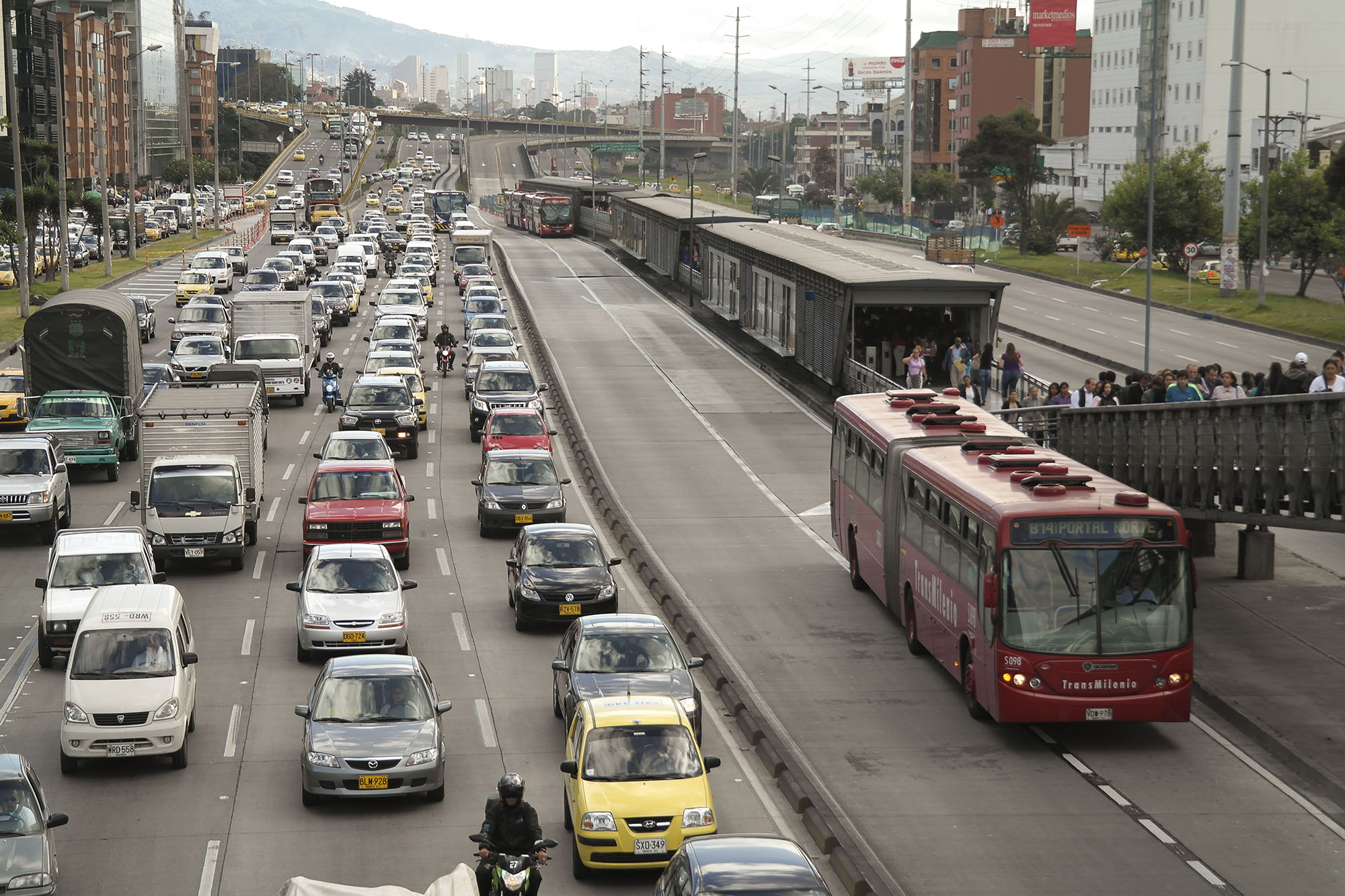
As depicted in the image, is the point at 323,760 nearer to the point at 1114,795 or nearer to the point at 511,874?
the point at 511,874

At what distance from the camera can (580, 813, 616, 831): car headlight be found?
14.6 m

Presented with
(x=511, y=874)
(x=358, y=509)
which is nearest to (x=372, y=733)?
(x=511, y=874)

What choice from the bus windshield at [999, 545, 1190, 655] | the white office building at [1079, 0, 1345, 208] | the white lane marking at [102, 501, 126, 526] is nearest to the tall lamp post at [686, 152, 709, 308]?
the white lane marking at [102, 501, 126, 526]

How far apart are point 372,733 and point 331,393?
2955cm

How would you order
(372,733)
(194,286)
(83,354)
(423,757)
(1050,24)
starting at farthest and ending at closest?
(1050,24)
(194,286)
(83,354)
(372,733)
(423,757)

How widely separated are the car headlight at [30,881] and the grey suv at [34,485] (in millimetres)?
17103

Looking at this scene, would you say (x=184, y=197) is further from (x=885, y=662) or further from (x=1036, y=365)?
(x=885, y=662)

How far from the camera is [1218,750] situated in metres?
18.8

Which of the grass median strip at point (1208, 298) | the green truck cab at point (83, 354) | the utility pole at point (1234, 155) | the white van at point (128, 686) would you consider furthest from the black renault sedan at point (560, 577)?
the utility pole at point (1234, 155)

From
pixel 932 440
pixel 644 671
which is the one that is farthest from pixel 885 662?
pixel 644 671

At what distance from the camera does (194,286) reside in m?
69.4

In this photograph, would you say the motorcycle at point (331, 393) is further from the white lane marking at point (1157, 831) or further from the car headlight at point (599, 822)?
the white lane marking at point (1157, 831)

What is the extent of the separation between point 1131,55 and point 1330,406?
124 m

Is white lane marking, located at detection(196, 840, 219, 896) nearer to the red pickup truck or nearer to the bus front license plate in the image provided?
the bus front license plate
